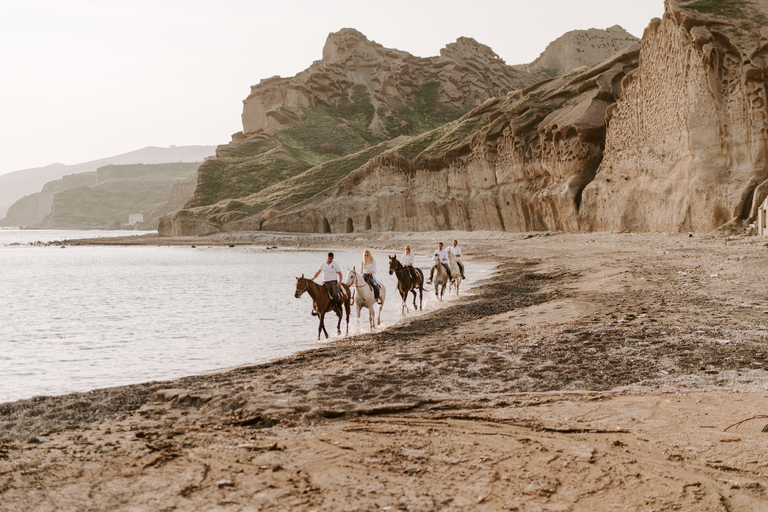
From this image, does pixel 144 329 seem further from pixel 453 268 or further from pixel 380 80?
pixel 380 80

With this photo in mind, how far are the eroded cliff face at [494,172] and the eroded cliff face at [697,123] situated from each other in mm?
9015

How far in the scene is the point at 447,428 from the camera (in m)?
6.21

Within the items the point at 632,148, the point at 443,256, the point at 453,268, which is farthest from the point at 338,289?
the point at 632,148

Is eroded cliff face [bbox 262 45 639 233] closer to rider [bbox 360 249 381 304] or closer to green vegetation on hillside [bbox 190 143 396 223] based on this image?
green vegetation on hillside [bbox 190 143 396 223]

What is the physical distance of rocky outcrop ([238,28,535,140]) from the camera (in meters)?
142

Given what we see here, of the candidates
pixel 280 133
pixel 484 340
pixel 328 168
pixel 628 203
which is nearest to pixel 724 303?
pixel 484 340

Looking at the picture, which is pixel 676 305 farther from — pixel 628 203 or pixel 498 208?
pixel 498 208

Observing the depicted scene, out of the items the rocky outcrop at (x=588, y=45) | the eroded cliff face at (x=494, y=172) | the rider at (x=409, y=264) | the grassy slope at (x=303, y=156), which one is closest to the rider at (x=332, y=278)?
the rider at (x=409, y=264)

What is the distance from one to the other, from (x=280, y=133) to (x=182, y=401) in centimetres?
12450

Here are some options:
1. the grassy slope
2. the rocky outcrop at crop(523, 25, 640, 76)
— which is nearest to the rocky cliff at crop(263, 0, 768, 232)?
the grassy slope

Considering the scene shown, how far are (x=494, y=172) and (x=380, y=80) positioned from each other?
94236 millimetres

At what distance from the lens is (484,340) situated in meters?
11.3

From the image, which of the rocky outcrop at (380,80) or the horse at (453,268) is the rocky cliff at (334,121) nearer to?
the rocky outcrop at (380,80)

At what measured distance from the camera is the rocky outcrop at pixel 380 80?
142 meters
